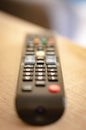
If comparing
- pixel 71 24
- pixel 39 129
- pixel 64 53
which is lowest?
pixel 39 129

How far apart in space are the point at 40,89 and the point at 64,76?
3.5 inches

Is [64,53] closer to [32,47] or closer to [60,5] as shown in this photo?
[32,47]

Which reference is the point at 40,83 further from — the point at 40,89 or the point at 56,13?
the point at 56,13

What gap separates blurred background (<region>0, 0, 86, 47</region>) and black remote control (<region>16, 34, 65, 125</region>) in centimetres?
55

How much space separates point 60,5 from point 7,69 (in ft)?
2.64

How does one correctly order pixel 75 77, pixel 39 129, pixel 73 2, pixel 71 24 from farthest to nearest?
1. pixel 71 24
2. pixel 73 2
3. pixel 75 77
4. pixel 39 129

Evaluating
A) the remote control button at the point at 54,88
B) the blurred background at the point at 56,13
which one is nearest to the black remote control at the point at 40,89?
the remote control button at the point at 54,88

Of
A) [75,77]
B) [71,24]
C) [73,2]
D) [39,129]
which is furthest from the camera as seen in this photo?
[71,24]

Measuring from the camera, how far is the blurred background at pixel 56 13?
3.14ft

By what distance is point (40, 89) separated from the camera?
30cm

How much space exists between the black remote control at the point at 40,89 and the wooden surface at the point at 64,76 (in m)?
0.01

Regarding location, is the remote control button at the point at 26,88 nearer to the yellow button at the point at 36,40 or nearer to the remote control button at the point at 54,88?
the remote control button at the point at 54,88

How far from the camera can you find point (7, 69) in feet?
1.32

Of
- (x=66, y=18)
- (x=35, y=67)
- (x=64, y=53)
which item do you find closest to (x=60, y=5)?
(x=66, y=18)
